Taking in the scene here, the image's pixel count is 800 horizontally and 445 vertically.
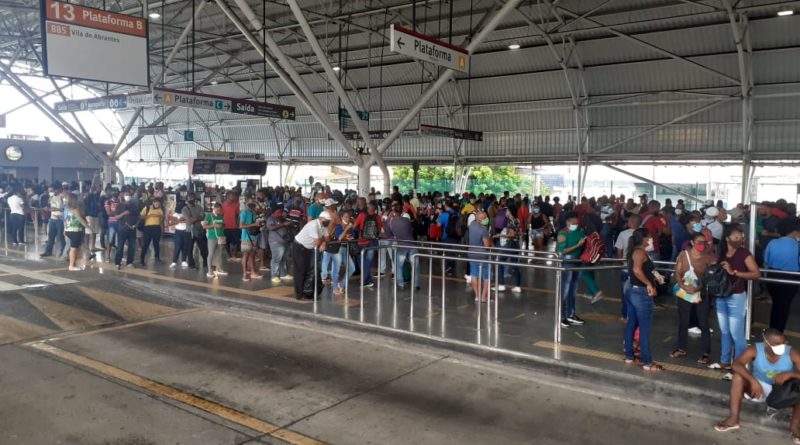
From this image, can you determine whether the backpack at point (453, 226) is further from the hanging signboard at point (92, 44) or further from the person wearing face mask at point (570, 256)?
the hanging signboard at point (92, 44)

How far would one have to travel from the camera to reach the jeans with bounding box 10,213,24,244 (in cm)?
1748

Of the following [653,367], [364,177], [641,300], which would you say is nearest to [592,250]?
[641,300]

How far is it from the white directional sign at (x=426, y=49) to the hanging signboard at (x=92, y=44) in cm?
682

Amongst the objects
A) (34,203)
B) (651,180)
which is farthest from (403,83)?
(34,203)

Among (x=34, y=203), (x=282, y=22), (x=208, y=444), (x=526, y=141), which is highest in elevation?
(x=282, y=22)

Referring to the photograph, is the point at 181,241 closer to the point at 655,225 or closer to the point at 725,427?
the point at 655,225

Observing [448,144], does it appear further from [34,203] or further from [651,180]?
Result: [34,203]

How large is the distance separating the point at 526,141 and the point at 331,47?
10379 millimetres

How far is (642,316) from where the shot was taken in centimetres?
670

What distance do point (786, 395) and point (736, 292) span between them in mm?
1599

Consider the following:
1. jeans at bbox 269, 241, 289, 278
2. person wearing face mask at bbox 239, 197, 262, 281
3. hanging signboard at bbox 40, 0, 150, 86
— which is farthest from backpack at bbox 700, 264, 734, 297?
hanging signboard at bbox 40, 0, 150, 86

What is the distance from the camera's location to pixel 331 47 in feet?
95.0

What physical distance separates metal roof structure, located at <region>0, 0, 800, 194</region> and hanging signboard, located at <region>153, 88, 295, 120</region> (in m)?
1.18

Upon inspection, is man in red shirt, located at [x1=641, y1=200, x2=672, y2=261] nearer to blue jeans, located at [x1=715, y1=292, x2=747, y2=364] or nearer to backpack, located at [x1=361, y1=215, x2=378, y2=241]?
blue jeans, located at [x1=715, y1=292, x2=747, y2=364]
